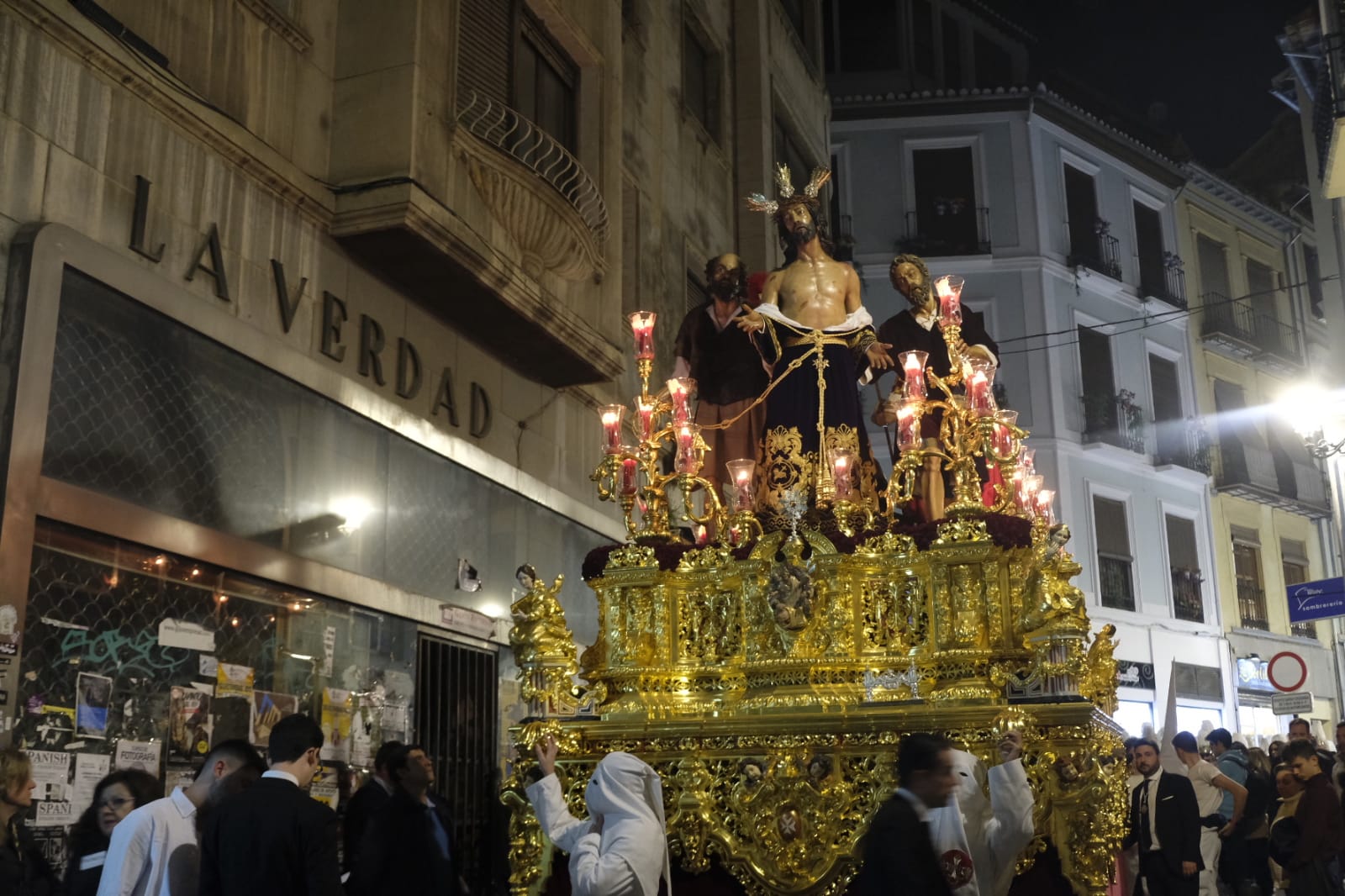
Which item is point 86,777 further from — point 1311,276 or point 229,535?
point 1311,276

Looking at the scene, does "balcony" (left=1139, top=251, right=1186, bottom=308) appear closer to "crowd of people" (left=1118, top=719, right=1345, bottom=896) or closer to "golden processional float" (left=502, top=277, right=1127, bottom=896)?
"crowd of people" (left=1118, top=719, right=1345, bottom=896)

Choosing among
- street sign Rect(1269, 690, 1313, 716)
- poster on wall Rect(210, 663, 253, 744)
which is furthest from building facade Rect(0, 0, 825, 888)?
street sign Rect(1269, 690, 1313, 716)

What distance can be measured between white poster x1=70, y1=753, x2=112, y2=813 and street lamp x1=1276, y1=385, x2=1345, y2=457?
1214cm

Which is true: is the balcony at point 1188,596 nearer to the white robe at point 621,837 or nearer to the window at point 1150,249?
the window at point 1150,249

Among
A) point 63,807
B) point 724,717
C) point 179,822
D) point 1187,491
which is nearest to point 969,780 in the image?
point 724,717

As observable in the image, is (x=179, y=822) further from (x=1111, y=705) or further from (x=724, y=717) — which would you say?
(x=1111, y=705)

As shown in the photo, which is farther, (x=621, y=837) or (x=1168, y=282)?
(x=1168, y=282)

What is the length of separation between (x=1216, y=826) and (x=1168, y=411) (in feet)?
59.8

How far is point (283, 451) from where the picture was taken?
29.0ft

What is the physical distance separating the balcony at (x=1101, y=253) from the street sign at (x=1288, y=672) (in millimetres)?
13070

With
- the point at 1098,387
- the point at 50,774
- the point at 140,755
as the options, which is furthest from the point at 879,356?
the point at 1098,387

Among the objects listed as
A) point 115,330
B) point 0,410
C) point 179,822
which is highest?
point 115,330

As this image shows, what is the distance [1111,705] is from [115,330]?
20.7 ft

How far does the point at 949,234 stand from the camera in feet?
84.1
